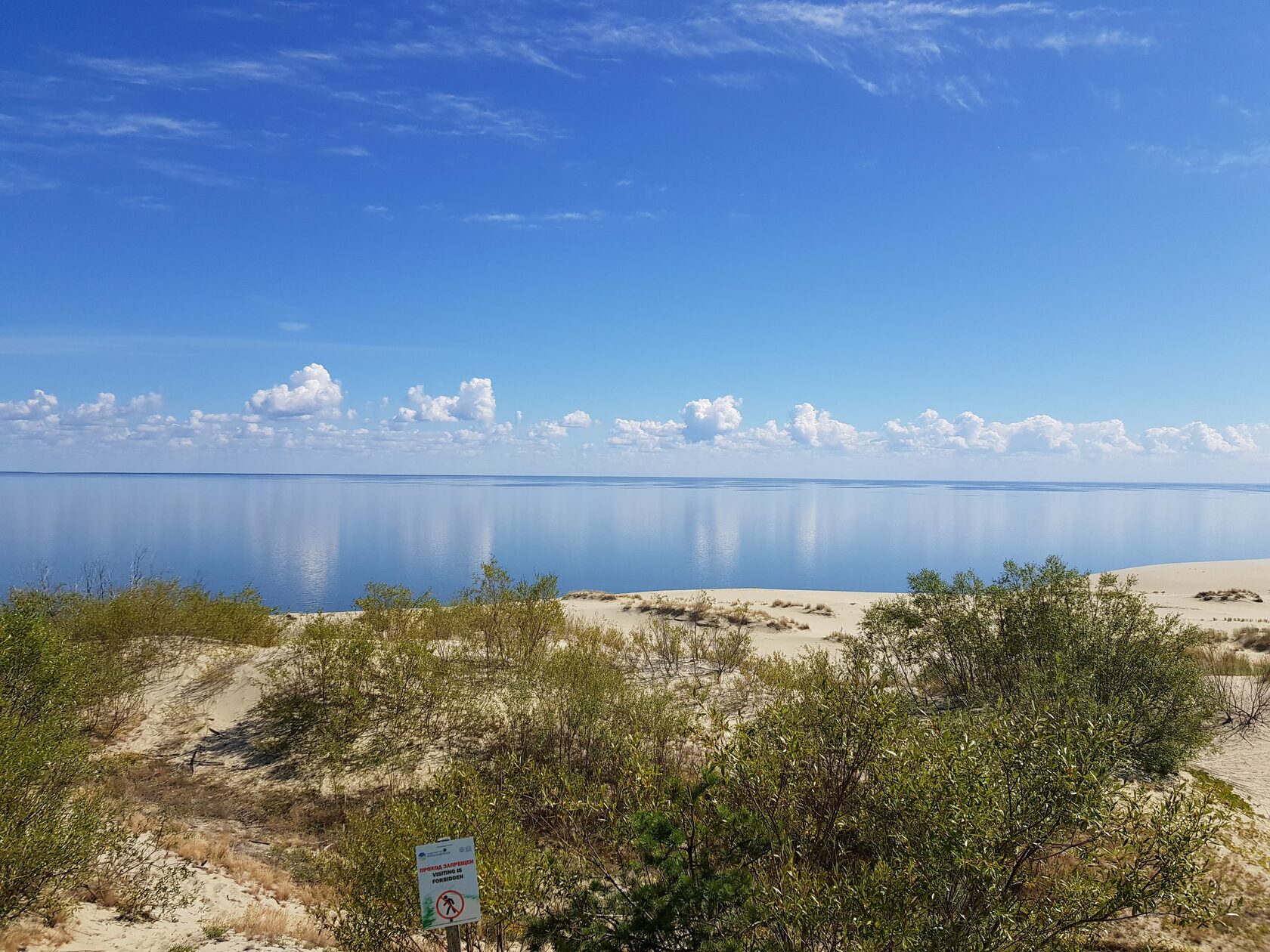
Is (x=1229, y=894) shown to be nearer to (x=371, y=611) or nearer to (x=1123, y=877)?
(x=1123, y=877)

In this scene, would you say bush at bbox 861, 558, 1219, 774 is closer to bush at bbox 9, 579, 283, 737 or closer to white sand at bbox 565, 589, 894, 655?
white sand at bbox 565, 589, 894, 655

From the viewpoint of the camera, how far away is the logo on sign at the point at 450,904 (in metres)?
6.31

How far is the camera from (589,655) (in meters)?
18.0

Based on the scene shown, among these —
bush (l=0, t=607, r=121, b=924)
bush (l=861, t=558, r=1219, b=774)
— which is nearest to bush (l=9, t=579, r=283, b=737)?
bush (l=0, t=607, r=121, b=924)

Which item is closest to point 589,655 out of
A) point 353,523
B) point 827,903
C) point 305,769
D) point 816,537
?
point 305,769

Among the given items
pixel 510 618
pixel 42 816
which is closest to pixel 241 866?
pixel 42 816

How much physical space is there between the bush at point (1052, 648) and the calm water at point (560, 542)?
3575 centimetres

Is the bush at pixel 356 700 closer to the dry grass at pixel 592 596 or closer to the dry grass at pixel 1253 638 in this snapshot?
the dry grass at pixel 592 596

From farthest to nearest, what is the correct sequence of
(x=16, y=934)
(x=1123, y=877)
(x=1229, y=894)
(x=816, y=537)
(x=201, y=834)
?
(x=816, y=537), (x=201, y=834), (x=1229, y=894), (x=16, y=934), (x=1123, y=877)

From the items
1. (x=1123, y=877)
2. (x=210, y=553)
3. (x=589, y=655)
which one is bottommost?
(x=210, y=553)

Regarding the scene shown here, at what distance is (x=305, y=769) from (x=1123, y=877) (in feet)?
52.8

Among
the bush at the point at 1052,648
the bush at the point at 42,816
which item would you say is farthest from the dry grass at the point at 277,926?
the bush at the point at 1052,648

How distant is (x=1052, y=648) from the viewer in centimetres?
1562

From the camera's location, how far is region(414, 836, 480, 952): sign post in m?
6.29
